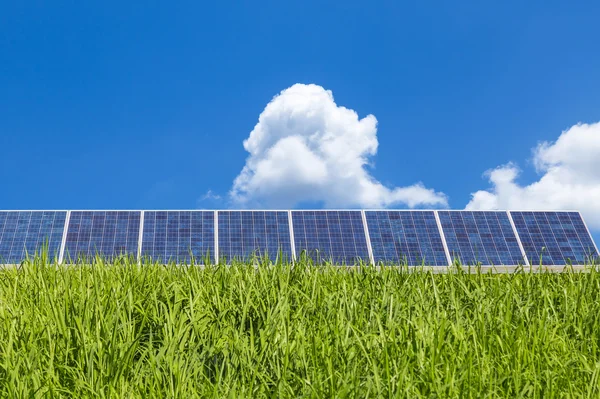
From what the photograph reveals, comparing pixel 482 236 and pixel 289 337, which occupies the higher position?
pixel 482 236

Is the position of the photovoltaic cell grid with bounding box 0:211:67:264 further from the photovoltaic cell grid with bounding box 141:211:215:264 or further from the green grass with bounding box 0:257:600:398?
the green grass with bounding box 0:257:600:398

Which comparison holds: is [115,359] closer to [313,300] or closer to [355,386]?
[355,386]

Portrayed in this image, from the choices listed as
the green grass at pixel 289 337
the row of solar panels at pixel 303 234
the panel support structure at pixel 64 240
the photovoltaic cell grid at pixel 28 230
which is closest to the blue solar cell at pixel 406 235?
the row of solar panels at pixel 303 234

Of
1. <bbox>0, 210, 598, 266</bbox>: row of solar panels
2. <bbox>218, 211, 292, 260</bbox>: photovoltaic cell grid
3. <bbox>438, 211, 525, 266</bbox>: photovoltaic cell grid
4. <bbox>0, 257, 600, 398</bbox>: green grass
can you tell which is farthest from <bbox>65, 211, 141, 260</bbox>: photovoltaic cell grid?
<bbox>0, 257, 600, 398</bbox>: green grass

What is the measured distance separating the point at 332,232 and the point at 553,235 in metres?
6.40

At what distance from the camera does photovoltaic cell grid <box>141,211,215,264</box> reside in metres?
16.6

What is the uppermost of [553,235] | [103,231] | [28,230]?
[28,230]

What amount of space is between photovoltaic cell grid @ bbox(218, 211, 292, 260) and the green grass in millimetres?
11013

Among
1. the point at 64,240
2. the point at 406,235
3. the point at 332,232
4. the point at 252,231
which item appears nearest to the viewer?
the point at 64,240

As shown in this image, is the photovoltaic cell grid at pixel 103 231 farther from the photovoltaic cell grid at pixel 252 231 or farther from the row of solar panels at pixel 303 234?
the photovoltaic cell grid at pixel 252 231

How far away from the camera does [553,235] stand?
18.2 metres

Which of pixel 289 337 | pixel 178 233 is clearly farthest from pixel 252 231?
pixel 289 337

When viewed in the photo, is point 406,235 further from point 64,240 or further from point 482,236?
point 64,240

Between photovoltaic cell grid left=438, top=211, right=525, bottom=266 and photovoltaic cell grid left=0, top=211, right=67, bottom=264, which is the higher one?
photovoltaic cell grid left=0, top=211, right=67, bottom=264
